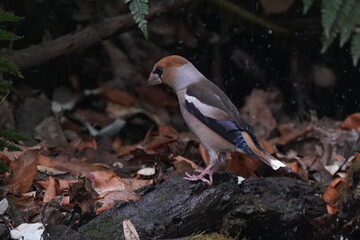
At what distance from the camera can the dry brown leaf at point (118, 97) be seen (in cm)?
759

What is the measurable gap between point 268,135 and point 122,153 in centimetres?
159

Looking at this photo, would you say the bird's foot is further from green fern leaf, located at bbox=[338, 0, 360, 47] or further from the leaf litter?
green fern leaf, located at bbox=[338, 0, 360, 47]

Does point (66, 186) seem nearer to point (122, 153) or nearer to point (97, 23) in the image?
point (122, 153)

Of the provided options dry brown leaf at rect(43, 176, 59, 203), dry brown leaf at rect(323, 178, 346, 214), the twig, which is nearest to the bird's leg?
dry brown leaf at rect(43, 176, 59, 203)

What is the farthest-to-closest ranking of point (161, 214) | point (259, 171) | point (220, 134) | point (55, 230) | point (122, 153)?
point (122, 153), point (259, 171), point (220, 134), point (161, 214), point (55, 230)

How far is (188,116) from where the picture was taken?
4977 mm

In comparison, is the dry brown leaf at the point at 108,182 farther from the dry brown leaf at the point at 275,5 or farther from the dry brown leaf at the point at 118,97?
the dry brown leaf at the point at 275,5

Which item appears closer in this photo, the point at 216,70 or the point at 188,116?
the point at 188,116

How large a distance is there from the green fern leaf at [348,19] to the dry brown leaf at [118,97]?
283 centimetres

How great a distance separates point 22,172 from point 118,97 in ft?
9.73

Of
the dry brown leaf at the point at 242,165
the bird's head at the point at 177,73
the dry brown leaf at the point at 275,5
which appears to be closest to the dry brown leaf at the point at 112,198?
the bird's head at the point at 177,73

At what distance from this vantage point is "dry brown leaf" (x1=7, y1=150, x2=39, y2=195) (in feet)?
15.3

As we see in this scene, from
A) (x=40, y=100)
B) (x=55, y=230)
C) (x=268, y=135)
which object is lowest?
(x=268, y=135)

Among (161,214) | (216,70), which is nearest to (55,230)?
(161,214)
